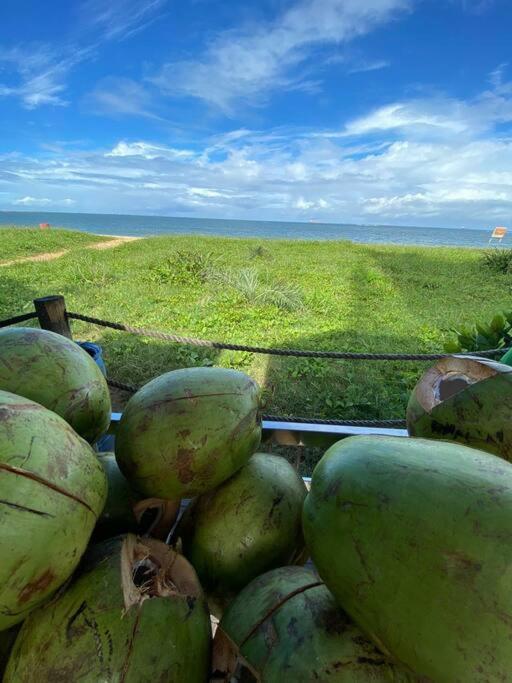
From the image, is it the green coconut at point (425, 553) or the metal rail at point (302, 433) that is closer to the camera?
the green coconut at point (425, 553)

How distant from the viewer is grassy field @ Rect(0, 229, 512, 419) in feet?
14.4

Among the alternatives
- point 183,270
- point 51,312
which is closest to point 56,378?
point 51,312

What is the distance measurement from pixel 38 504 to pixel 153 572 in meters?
0.24

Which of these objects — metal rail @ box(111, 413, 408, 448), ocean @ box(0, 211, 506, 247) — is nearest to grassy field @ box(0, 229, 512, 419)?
metal rail @ box(111, 413, 408, 448)

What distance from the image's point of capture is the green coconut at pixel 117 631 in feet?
2.07

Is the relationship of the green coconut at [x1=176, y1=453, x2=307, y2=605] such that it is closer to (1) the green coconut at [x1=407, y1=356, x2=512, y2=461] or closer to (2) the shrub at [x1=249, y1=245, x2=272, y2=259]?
(1) the green coconut at [x1=407, y1=356, x2=512, y2=461]

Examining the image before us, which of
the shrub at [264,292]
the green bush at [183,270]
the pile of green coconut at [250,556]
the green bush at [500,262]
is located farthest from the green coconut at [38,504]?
the green bush at [500,262]

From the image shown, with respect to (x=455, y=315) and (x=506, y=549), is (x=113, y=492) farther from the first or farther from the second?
(x=455, y=315)

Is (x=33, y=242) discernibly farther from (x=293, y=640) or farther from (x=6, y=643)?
(x=293, y=640)

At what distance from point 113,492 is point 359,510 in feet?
1.74

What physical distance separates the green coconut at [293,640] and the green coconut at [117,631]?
0.18ft

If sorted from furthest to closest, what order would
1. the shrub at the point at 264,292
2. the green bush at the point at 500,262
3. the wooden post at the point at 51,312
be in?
the green bush at the point at 500,262 < the shrub at the point at 264,292 < the wooden post at the point at 51,312

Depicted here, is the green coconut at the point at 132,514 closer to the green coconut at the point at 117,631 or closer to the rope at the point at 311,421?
the green coconut at the point at 117,631

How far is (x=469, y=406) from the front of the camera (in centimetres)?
88
